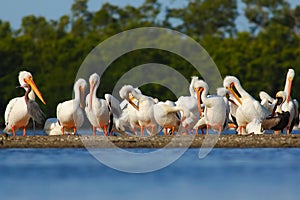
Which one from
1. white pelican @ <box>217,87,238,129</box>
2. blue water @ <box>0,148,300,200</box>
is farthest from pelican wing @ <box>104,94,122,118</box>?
blue water @ <box>0,148,300,200</box>

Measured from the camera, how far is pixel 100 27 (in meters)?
47.9

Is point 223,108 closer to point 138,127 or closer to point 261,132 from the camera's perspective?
point 261,132

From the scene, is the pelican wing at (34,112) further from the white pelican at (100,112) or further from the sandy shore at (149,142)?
the sandy shore at (149,142)

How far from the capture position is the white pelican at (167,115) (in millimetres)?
18109

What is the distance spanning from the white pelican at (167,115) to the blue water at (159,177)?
235 centimetres

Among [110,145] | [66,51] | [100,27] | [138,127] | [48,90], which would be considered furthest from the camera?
[100,27]

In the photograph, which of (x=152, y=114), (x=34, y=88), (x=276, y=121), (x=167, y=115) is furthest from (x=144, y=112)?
Result: (x=34, y=88)

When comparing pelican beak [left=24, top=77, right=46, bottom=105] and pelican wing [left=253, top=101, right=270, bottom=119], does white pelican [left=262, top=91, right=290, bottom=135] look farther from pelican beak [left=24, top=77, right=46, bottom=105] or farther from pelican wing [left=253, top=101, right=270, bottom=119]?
pelican beak [left=24, top=77, right=46, bottom=105]

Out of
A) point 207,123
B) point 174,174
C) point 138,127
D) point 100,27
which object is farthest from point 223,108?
point 100,27

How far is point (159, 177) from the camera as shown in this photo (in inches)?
508

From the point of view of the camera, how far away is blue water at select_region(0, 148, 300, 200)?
1105cm

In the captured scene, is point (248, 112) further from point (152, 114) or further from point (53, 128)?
point (53, 128)

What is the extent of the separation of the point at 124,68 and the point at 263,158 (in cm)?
2349

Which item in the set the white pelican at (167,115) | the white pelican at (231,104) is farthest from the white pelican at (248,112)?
the white pelican at (167,115)
